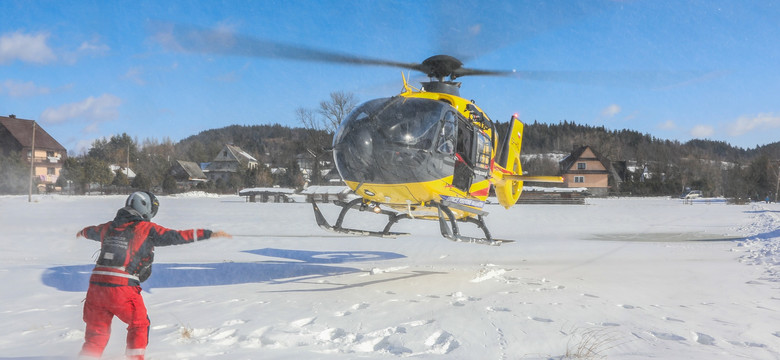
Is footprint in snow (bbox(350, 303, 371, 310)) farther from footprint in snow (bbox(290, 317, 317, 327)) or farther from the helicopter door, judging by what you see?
the helicopter door

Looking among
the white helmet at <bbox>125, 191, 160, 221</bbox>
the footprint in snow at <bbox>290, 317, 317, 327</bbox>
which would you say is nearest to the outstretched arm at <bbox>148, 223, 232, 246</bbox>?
the white helmet at <bbox>125, 191, 160, 221</bbox>

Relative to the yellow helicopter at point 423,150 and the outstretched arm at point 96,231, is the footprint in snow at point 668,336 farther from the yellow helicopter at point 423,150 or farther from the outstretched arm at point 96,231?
the outstretched arm at point 96,231

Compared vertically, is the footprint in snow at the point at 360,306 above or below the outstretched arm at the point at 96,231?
below

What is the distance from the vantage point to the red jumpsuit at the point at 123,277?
4055 mm

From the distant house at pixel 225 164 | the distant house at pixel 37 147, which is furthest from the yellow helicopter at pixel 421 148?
the distant house at pixel 225 164

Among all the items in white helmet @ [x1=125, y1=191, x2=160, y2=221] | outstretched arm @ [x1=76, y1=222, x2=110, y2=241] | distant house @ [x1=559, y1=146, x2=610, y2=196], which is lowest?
outstretched arm @ [x1=76, y1=222, x2=110, y2=241]

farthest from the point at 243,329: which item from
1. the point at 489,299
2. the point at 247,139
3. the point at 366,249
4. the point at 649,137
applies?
the point at 649,137

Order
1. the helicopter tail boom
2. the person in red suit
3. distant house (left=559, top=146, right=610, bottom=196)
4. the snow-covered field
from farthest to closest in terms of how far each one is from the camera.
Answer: distant house (left=559, top=146, right=610, bottom=196), the helicopter tail boom, the snow-covered field, the person in red suit

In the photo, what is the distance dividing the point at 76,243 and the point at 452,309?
44.8 feet

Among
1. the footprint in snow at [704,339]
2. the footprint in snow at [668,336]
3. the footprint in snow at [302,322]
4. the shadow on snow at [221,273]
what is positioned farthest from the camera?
the shadow on snow at [221,273]

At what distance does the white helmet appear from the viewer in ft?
14.4

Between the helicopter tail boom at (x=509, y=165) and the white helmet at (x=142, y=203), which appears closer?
the white helmet at (x=142, y=203)

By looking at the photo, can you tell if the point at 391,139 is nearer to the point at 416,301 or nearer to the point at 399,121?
the point at 399,121

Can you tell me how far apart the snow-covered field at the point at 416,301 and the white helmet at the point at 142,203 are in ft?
4.67
